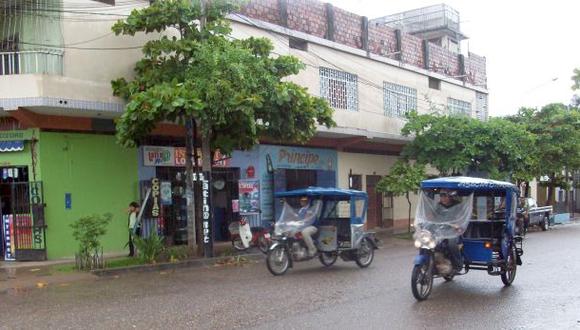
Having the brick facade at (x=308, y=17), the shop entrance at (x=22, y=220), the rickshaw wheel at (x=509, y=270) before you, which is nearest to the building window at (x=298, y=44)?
the brick facade at (x=308, y=17)

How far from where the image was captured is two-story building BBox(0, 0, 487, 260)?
15.5m

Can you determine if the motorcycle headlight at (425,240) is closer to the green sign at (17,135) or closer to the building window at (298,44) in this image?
the green sign at (17,135)

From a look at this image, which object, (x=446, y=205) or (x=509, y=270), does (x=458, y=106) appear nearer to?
(x=509, y=270)

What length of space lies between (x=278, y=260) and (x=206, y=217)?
143 inches

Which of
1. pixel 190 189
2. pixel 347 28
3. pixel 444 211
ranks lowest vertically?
pixel 444 211

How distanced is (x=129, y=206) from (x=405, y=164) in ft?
38.1

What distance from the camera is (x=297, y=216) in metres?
13.4

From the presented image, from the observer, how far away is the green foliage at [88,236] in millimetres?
13539

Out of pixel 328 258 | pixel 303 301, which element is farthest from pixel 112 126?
pixel 303 301

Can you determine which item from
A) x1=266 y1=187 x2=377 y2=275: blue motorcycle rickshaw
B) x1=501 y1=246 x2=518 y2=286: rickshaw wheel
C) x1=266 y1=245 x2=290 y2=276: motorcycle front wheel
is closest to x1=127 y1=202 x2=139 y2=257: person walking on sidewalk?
x1=266 y1=187 x2=377 y2=275: blue motorcycle rickshaw

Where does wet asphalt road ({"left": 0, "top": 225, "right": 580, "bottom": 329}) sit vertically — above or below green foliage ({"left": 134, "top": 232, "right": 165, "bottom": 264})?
below

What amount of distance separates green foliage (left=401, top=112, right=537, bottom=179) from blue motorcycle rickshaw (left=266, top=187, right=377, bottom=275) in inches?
438

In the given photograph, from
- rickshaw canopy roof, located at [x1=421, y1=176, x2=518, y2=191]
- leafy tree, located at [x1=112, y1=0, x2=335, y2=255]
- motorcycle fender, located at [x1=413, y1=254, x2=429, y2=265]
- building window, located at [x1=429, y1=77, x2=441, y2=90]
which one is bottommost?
motorcycle fender, located at [x1=413, y1=254, x2=429, y2=265]

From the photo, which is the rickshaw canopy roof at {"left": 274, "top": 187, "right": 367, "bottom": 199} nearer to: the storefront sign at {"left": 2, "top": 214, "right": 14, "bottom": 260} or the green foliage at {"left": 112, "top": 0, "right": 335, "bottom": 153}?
the green foliage at {"left": 112, "top": 0, "right": 335, "bottom": 153}
